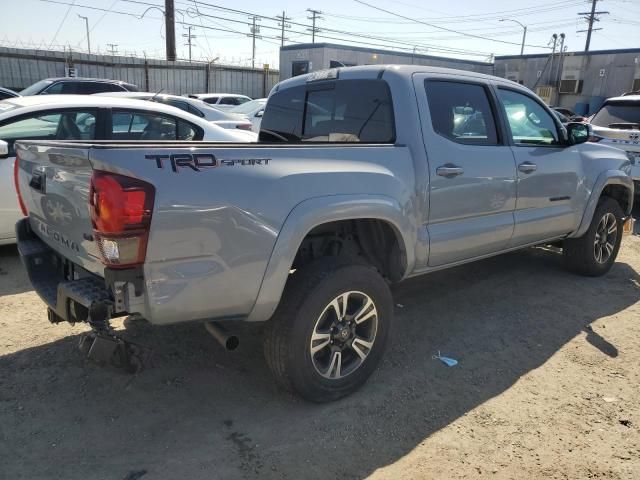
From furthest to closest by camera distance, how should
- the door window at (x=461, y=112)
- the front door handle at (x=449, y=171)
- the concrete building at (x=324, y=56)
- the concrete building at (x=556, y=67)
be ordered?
the concrete building at (x=324, y=56)
the concrete building at (x=556, y=67)
the door window at (x=461, y=112)
the front door handle at (x=449, y=171)

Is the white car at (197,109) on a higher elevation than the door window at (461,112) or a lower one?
lower

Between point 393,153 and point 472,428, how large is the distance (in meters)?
1.70

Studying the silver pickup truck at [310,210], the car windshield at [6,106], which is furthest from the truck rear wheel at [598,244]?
the car windshield at [6,106]

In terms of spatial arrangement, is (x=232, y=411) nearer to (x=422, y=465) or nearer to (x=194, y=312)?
(x=194, y=312)

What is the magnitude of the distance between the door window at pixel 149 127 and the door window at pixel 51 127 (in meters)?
0.25

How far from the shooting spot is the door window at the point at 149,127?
5.66 metres

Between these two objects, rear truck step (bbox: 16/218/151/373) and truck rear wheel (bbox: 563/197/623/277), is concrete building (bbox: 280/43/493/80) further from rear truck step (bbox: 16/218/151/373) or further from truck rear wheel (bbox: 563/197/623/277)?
rear truck step (bbox: 16/218/151/373)

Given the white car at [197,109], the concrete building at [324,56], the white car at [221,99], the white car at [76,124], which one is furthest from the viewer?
the concrete building at [324,56]

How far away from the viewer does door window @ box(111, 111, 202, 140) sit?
566 centimetres

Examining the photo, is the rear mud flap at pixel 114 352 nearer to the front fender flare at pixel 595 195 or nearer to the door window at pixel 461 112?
the door window at pixel 461 112

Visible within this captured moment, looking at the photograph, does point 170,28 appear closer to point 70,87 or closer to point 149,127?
point 70,87

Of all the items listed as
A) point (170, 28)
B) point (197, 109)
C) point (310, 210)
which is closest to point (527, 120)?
point (310, 210)

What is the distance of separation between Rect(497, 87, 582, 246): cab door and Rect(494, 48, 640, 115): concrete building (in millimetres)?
32916

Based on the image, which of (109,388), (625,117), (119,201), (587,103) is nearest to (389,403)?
(109,388)
